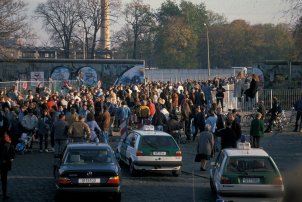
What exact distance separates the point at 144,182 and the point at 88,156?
4.02 meters

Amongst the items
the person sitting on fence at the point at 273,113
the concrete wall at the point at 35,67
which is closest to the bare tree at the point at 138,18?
the concrete wall at the point at 35,67

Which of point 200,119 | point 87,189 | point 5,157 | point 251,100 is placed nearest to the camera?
point 87,189

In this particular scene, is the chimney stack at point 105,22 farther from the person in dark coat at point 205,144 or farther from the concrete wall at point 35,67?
the person in dark coat at point 205,144

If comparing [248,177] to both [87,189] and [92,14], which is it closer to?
[87,189]

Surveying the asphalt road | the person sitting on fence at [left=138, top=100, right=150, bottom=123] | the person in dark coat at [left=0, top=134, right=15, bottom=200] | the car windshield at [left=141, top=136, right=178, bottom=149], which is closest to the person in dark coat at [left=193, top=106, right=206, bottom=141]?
the asphalt road

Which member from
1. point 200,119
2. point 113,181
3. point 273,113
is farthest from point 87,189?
point 273,113

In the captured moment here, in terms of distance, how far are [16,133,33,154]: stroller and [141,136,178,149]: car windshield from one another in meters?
7.85

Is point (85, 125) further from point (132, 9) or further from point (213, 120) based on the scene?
point (132, 9)

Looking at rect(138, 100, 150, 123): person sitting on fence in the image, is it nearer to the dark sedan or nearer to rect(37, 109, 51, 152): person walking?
rect(37, 109, 51, 152): person walking

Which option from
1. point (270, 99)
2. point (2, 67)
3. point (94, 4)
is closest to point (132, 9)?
point (94, 4)

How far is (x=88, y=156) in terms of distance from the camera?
55.4ft

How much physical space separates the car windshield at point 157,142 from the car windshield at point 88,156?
13.2 ft

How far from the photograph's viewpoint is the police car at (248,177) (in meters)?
15.4

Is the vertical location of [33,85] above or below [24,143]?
above
